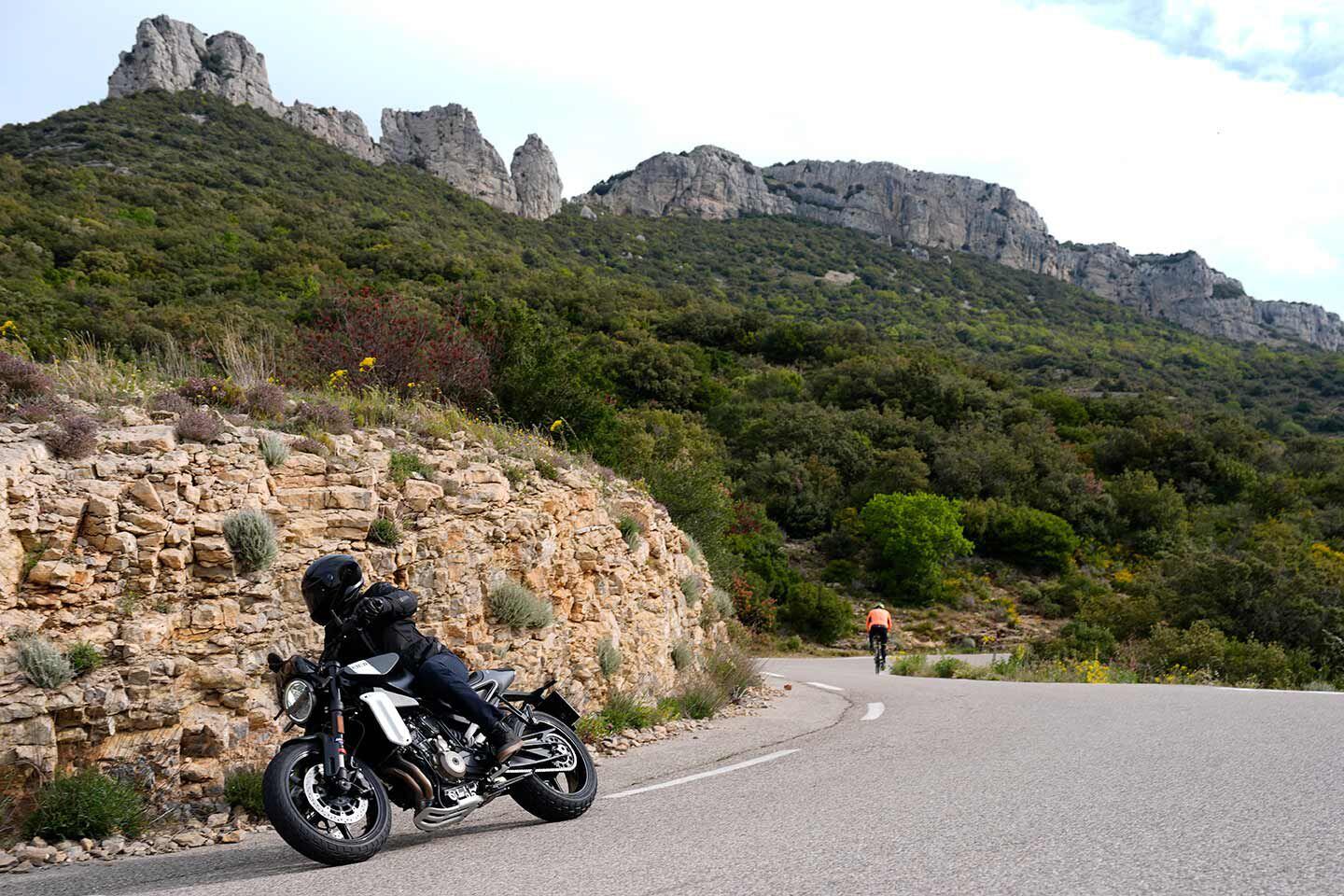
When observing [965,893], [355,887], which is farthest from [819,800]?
[355,887]

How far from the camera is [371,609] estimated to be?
5.18 metres

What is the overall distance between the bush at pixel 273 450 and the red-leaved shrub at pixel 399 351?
14.2ft

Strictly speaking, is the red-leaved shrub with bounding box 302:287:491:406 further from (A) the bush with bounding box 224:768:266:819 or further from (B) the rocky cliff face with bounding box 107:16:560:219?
(B) the rocky cliff face with bounding box 107:16:560:219

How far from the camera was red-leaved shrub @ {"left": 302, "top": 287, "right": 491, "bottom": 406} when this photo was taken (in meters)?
13.5

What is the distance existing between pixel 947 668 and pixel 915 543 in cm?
1573

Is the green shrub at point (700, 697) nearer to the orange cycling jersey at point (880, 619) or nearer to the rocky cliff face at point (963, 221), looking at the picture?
the orange cycling jersey at point (880, 619)

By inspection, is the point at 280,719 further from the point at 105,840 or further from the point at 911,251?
the point at 911,251

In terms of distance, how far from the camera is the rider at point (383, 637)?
5223 mm

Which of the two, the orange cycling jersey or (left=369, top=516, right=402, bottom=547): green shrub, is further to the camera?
the orange cycling jersey

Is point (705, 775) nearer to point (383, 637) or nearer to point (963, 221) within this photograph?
point (383, 637)

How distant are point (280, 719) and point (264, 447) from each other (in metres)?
2.68

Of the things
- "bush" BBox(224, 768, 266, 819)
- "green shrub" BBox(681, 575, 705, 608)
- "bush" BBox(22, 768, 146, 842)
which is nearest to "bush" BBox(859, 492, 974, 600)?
"green shrub" BBox(681, 575, 705, 608)

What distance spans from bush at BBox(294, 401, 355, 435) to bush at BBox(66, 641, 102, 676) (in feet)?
11.3

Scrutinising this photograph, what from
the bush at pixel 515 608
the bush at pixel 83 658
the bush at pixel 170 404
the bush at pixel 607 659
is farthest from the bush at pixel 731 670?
the bush at pixel 83 658
